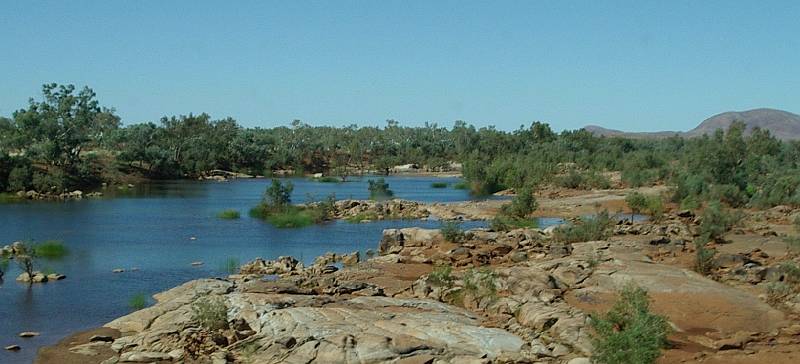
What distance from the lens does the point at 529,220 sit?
148ft

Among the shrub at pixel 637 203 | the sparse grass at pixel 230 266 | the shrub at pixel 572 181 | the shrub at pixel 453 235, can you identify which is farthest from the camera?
the shrub at pixel 572 181

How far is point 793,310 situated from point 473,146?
10814cm

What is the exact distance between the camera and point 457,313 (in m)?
19.5

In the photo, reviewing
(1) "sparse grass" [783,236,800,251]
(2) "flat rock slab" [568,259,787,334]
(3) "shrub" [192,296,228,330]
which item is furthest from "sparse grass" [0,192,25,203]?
(1) "sparse grass" [783,236,800,251]

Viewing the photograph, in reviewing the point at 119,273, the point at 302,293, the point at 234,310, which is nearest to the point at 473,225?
the point at 119,273

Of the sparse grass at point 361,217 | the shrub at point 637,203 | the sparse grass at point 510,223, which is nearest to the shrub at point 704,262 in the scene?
the sparse grass at point 510,223

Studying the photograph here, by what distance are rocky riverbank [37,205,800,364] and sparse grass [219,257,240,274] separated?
99cm

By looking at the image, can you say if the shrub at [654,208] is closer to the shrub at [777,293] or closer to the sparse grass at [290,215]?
the sparse grass at [290,215]

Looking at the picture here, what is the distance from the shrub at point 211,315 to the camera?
1798 centimetres

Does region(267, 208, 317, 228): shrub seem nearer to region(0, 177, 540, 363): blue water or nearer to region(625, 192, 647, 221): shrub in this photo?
region(0, 177, 540, 363): blue water

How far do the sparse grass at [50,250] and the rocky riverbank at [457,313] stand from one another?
9518mm

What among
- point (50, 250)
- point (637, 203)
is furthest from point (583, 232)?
point (50, 250)

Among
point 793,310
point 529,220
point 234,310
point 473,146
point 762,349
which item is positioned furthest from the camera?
point 473,146

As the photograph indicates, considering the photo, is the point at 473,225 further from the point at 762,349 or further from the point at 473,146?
the point at 473,146
